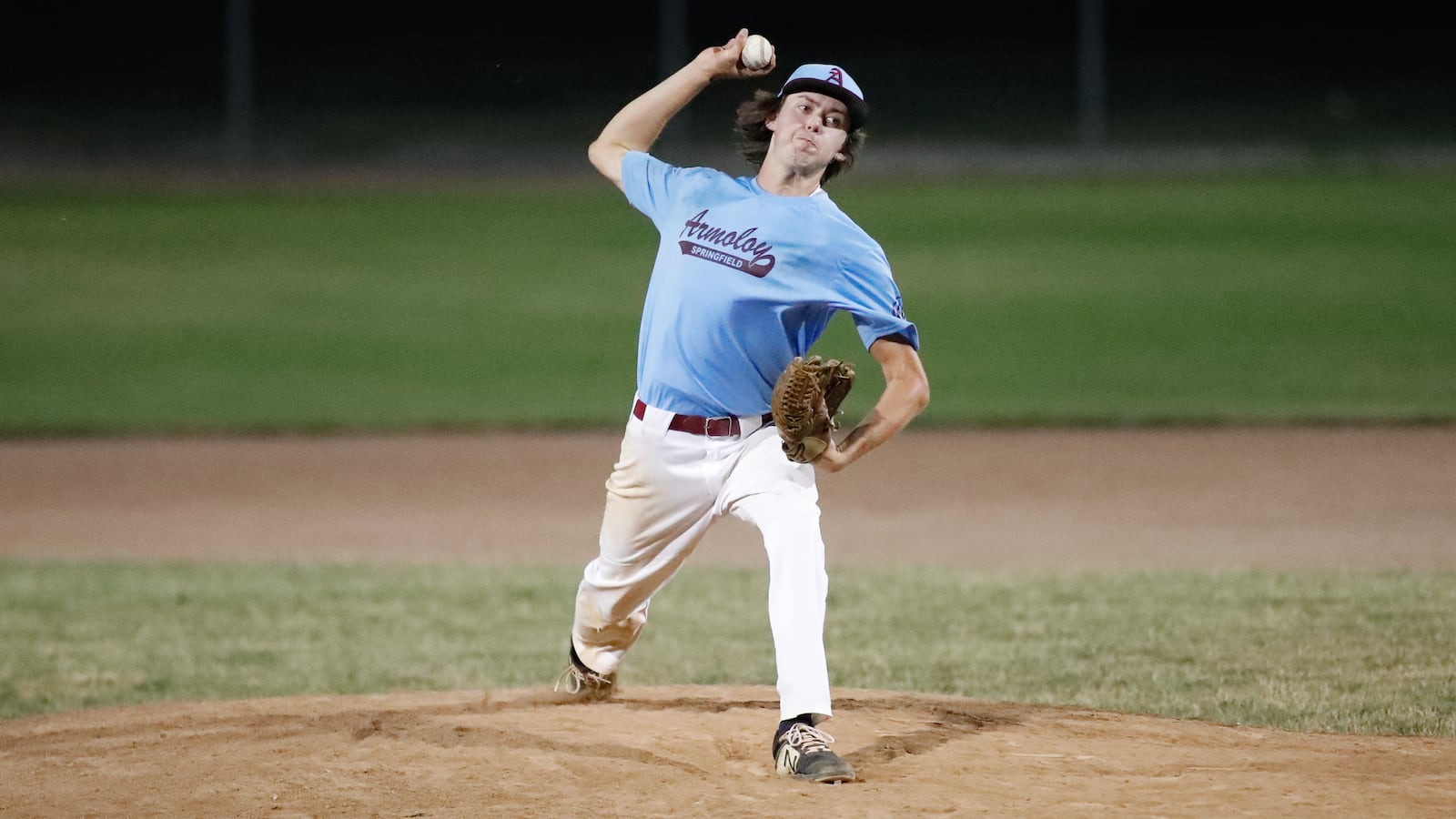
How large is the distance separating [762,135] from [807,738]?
1701 millimetres

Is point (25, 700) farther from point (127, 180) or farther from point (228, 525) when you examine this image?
point (127, 180)

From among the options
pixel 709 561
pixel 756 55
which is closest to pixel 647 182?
pixel 756 55

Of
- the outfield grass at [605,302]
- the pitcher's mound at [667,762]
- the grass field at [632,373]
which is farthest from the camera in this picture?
the outfield grass at [605,302]

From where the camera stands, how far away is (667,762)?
4.76m

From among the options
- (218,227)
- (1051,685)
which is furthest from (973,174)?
(1051,685)

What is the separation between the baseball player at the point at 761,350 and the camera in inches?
179

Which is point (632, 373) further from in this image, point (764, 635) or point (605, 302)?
point (764, 635)

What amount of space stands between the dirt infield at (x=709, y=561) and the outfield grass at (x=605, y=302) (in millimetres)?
1440

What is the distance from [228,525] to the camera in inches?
365

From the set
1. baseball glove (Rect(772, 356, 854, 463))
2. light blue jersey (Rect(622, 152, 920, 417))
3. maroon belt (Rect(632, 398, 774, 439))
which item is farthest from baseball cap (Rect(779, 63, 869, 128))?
maroon belt (Rect(632, 398, 774, 439))

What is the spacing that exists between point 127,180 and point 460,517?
14174 millimetres

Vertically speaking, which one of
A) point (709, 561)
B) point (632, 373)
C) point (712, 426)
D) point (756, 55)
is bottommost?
point (709, 561)

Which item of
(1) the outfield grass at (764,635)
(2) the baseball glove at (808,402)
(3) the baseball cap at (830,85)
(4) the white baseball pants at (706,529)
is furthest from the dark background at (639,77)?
(2) the baseball glove at (808,402)

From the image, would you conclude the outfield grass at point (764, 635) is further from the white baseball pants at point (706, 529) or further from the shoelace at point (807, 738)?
the shoelace at point (807, 738)
